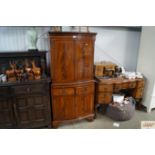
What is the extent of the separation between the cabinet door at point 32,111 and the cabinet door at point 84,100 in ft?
1.61

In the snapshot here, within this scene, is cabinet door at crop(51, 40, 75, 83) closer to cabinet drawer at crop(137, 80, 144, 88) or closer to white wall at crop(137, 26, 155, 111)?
cabinet drawer at crop(137, 80, 144, 88)

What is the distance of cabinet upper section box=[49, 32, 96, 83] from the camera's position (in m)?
1.92

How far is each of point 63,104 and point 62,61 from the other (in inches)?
27.1

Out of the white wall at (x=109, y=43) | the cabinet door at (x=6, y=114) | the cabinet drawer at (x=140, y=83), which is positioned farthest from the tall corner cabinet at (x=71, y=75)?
the cabinet drawer at (x=140, y=83)

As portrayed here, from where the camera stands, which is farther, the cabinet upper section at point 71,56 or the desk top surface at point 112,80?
the desk top surface at point 112,80

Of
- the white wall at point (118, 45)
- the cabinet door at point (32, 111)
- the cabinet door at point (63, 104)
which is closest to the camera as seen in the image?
the cabinet door at point (32, 111)

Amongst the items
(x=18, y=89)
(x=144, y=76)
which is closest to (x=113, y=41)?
(x=144, y=76)

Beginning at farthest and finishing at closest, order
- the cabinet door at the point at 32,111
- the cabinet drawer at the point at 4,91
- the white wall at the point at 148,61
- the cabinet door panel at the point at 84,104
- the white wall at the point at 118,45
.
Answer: the white wall at the point at 118,45 → the white wall at the point at 148,61 → the cabinet door panel at the point at 84,104 → the cabinet door at the point at 32,111 → the cabinet drawer at the point at 4,91

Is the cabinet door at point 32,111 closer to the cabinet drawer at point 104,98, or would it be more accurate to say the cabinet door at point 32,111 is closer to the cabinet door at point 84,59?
the cabinet door at point 84,59

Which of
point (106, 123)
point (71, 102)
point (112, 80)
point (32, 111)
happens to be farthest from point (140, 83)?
point (32, 111)

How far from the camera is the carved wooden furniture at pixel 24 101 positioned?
1905mm

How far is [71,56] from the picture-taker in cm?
202

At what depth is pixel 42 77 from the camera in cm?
208

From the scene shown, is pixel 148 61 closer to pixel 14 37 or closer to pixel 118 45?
pixel 118 45
